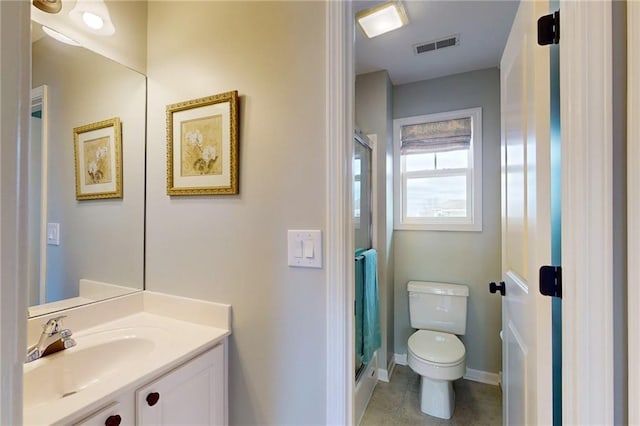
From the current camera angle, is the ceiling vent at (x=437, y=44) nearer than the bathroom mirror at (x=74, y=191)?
No

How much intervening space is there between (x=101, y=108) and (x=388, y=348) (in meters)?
2.45

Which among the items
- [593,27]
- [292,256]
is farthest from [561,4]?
[292,256]

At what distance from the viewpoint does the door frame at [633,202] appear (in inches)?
26.4

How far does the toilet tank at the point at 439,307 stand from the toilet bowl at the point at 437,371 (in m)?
0.23

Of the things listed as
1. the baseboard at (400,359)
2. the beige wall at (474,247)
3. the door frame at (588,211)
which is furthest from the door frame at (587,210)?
the baseboard at (400,359)

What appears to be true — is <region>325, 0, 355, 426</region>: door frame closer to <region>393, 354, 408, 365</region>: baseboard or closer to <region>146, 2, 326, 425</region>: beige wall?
<region>146, 2, 326, 425</region>: beige wall

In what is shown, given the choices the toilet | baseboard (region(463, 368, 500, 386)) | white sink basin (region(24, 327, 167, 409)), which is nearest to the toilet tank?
the toilet

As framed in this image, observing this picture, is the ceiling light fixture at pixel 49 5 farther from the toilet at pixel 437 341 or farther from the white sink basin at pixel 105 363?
the toilet at pixel 437 341

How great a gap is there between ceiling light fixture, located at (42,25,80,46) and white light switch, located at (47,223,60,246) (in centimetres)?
74

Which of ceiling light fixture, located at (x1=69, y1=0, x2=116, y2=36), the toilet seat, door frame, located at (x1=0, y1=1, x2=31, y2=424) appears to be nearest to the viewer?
door frame, located at (x1=0, y1=1, x2=31, y2=424)

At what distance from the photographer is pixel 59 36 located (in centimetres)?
114

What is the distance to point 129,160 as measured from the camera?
4.59 feet

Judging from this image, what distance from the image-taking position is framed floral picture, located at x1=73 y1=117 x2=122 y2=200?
4.16 ft

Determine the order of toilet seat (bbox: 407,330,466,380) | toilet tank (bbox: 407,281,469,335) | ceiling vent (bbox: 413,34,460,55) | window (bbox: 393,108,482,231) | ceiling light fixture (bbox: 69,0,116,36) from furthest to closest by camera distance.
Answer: window (bbox: 393,108,482,231), toilet tank (bbox: 407,281,469,335), ceiling vent (bbox: 413,34,460,55), toilet seat (bbox: 407,330,466,380), ceiling light fixture (bbox: 69,0,116,36)
